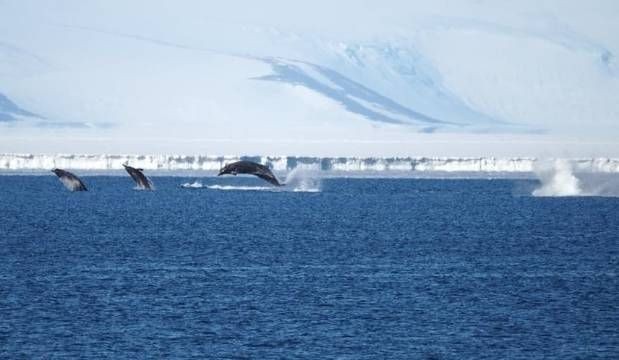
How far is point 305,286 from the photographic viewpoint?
56875 millimetres

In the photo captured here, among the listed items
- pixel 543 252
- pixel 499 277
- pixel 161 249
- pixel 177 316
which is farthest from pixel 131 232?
pixel 177 316

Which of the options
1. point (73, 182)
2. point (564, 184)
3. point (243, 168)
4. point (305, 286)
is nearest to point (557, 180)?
point (564, 184)

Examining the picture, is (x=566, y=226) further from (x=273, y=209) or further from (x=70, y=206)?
(x=70, y=206)

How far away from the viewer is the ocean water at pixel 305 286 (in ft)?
145

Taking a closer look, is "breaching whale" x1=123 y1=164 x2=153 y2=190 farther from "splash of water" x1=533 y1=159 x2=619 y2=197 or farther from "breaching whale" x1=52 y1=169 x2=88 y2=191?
"splash of water" x1=533 y1=159 x2=619 y2=197

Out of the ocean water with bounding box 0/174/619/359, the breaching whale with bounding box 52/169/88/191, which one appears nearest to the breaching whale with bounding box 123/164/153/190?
the breaching whale with bounding box 52/169/88/191

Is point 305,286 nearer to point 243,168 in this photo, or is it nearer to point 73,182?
point 243,168

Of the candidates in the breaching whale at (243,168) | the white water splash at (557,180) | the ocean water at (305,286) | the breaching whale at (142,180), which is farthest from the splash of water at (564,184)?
the ocean water at (305,286)

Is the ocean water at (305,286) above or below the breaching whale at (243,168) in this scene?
below

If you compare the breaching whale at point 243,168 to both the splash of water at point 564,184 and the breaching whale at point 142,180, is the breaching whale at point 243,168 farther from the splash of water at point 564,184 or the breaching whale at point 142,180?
the splash of water at point 564,184

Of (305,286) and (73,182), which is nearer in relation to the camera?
(305,286)

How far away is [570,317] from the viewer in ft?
161

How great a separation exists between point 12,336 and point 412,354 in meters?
10.7

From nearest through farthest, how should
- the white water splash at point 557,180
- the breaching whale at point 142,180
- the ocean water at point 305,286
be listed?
the ocean water at point 305,286
the breaching whale at point 142,180
the white water splash at point 557,180
